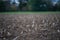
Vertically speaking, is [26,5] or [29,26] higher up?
[26,5]

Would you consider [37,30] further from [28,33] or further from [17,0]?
[17,0]

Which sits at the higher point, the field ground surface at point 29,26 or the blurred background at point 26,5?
the blurred background at point 26,5

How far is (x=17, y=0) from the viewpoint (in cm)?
86

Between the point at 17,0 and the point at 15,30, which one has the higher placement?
the point at 17,0

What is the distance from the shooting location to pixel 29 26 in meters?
0.86

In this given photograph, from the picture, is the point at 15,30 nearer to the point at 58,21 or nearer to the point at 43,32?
the point at 43,32

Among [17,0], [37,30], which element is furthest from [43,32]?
[17,0]

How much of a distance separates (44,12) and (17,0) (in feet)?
0.74

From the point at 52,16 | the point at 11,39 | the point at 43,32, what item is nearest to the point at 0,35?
the point at 11,39

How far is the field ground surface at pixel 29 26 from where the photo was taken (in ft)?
2.73

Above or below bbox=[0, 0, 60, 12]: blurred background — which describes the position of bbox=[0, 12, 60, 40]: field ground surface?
below

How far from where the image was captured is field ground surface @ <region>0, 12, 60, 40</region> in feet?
2.73

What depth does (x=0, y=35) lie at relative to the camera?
2.69 feet

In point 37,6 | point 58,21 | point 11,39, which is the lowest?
point 11,39
